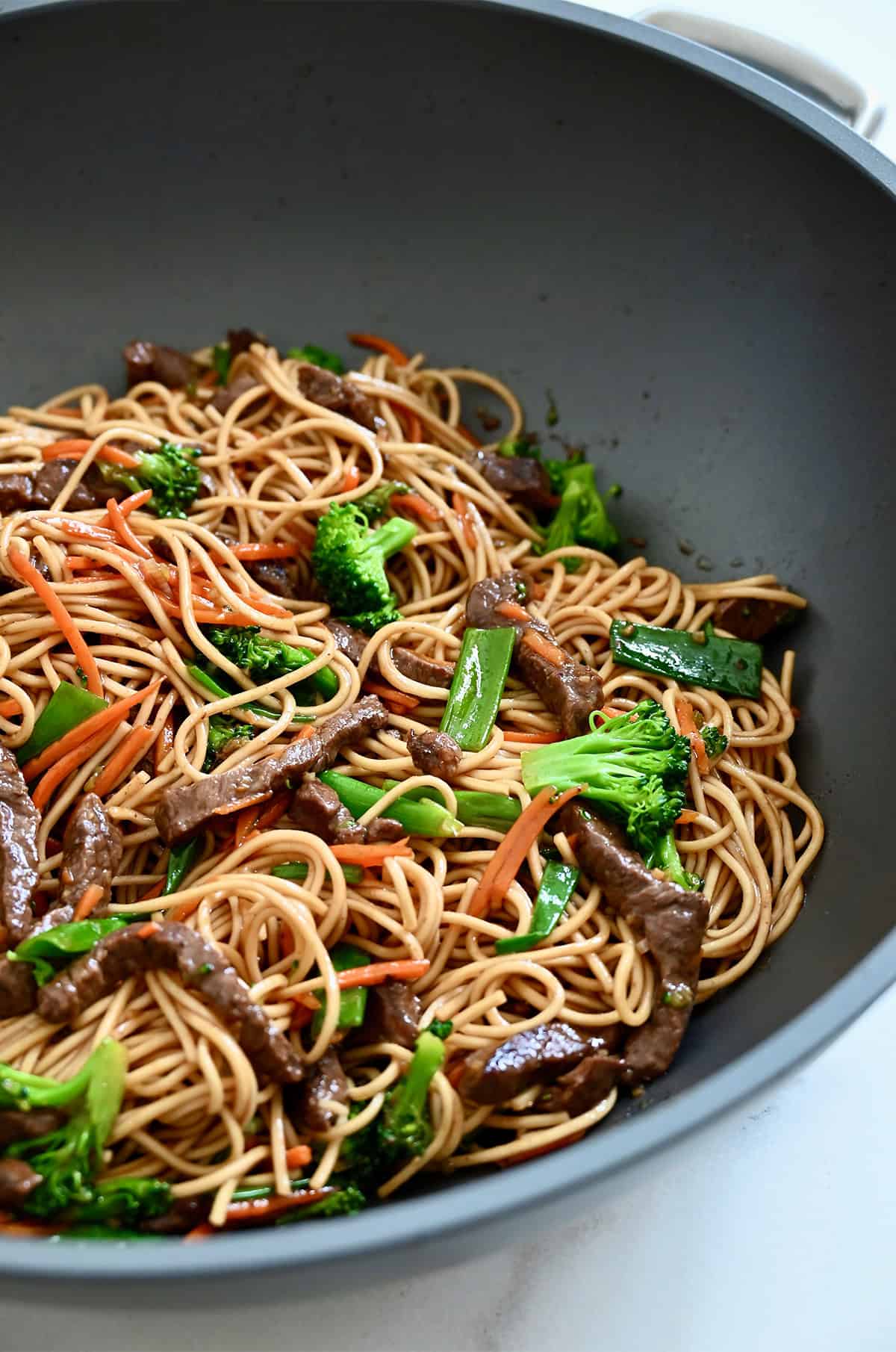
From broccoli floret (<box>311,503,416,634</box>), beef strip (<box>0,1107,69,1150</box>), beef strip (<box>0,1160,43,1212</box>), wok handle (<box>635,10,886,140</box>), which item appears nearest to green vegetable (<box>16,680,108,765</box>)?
broccoli floret (<box>311,503,416,634</box>)

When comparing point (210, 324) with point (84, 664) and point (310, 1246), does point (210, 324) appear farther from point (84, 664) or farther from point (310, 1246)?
point (310, 1246)

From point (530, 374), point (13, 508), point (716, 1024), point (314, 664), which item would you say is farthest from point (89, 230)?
point (716, 1024)

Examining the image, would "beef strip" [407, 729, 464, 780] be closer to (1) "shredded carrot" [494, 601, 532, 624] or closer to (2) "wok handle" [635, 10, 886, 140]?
(1) "shredded carrot" [494, 601, 532, 624]

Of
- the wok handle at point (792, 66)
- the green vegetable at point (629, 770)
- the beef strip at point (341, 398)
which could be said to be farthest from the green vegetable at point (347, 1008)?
the wok handle at point (792, 66)

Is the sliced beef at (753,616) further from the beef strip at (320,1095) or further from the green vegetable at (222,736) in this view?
the beef strip at (320,1095)

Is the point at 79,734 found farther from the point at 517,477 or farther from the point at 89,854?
the point at 517,477

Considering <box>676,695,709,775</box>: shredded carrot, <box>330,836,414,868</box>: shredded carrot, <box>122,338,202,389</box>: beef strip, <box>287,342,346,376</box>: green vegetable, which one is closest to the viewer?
<box>330,836,414,868</box>: shredded carrot
